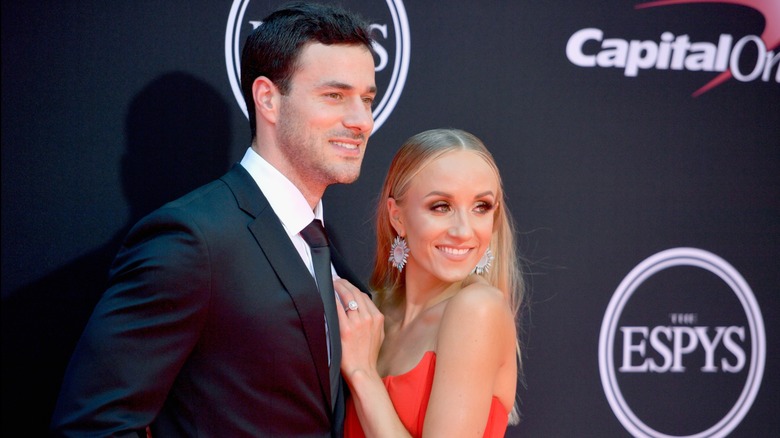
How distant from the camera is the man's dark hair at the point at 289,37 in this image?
6.97 ft

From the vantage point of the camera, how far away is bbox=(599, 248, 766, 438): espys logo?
3061 mm

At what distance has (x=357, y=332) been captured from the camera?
7.09ft

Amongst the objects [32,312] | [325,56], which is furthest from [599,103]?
[32,312]

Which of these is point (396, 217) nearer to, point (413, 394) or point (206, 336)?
point (413, 394)

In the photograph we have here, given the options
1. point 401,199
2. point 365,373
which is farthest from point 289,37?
point 365,373

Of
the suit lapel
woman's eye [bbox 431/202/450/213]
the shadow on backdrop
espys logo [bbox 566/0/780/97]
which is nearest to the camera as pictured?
the suit lapel

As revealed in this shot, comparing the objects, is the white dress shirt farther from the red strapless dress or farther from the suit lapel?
the red strapless dress

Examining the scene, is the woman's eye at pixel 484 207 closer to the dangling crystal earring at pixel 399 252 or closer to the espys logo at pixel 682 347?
the dangling crystal earring at pixel 399 252

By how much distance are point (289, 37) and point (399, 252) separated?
713 millimetres

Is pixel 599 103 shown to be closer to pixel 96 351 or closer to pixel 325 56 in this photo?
pixel 325 56

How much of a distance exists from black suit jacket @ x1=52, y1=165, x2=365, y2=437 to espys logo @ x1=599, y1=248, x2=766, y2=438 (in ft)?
4.75

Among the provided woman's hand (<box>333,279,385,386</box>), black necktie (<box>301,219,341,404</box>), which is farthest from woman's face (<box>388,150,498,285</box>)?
black necktie (<box>301,219,341,404</box>)

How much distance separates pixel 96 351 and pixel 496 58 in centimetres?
175

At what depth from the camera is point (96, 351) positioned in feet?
5.77
